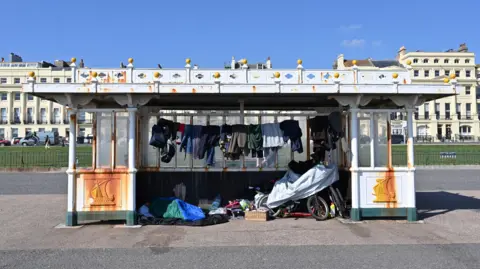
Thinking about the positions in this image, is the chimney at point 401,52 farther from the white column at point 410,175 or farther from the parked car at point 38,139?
the white column at point 410,175

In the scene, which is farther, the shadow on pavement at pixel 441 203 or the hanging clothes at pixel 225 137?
the shadow on pavement at pixel 441 203

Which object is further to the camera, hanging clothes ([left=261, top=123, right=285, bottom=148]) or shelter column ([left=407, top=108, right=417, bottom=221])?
hanging clothes ([left=261, top=123, right=285, bottom=148])

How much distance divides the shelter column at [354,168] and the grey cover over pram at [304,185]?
1.61ft

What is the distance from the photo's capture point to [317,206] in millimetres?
9242

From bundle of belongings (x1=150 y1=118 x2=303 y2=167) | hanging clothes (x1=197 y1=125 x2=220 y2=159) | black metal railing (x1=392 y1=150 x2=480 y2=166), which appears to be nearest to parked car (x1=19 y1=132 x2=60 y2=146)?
black metal railing (x1=392 y1=150 x2=480 y2=166)

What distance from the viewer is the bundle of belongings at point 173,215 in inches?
A: 344

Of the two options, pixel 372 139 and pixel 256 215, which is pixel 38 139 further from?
pixel 372 139

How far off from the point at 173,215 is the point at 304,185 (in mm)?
2991

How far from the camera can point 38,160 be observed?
28.3 m

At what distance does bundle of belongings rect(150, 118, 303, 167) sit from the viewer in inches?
376

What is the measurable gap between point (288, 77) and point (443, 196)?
8269 mm

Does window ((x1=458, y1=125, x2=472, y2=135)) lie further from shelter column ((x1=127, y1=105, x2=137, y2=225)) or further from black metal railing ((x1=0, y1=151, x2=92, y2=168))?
shelter column ((x1=127, y1=105, x2=137, y2=225))

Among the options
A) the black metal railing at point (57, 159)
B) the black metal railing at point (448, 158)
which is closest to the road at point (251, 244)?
the black metal railing at point (57, 159)

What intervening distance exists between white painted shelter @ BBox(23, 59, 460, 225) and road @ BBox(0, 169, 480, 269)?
57 cm
